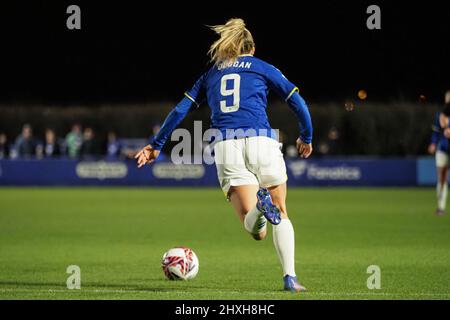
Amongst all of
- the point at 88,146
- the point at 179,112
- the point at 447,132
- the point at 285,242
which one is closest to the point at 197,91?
the point at 179,112

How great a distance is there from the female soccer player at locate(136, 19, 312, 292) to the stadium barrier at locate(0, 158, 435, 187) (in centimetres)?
2230

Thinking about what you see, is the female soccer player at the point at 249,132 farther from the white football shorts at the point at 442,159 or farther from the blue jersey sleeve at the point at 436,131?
the white football shorts at the point at 442,159

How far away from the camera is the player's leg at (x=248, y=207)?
842cm

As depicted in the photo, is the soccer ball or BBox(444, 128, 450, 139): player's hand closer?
the soccer ball

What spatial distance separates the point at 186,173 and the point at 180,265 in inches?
863

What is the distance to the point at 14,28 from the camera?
46.0 meters

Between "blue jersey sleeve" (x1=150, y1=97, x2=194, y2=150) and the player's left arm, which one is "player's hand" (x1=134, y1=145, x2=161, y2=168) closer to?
"blue jersey sleeve" (x1=150, y1=97, x2=194, y2=150)

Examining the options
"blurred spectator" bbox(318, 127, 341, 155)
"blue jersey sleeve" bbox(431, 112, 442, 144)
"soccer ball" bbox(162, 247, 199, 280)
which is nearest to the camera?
"soccer ball" bbox(162, 247, 199, 280)

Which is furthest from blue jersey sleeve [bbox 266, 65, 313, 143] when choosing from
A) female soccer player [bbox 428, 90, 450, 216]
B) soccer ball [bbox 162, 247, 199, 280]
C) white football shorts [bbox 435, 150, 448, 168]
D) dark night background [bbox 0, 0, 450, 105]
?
dark night background [bbox 0, 0, 450, 105]

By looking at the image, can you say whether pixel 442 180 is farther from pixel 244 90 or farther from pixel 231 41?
pixel 231 41

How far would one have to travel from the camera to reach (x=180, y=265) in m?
9.51

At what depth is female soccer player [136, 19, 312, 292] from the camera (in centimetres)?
842

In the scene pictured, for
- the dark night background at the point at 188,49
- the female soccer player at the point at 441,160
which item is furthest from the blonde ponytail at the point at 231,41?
the dark night background at the point at 188,49
